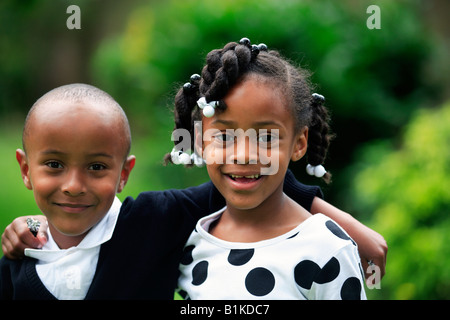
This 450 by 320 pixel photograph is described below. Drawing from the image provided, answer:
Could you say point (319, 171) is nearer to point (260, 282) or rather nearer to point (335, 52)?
point (260, 282)

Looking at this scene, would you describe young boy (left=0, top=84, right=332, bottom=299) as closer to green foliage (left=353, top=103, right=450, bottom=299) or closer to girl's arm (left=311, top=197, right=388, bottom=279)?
girl's arm (left=311, top=197, right=388, bottom=279)

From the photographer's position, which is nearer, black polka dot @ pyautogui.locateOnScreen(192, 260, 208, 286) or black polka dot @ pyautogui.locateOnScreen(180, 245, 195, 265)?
black polka dot @ pyautogui.locateOnScreen(192, 260, 208, 286)

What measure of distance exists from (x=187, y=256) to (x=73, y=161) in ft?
1.85

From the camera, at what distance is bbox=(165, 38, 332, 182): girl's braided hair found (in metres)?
1.98

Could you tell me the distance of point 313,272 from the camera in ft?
6.29

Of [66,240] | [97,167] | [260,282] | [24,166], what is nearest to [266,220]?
[260,282]

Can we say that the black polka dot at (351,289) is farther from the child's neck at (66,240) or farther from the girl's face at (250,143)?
the child's neck at (66,240)

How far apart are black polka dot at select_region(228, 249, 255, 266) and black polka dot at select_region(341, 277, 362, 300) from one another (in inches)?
13.2

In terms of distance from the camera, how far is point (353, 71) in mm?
5250

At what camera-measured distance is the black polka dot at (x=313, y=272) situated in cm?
190

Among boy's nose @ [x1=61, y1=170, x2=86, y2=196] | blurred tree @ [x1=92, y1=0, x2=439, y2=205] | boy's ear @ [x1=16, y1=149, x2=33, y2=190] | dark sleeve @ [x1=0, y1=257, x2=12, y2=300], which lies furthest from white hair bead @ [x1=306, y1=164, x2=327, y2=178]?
blurred tree @ [x1=92, y1=0, x2=439, y2=205]
